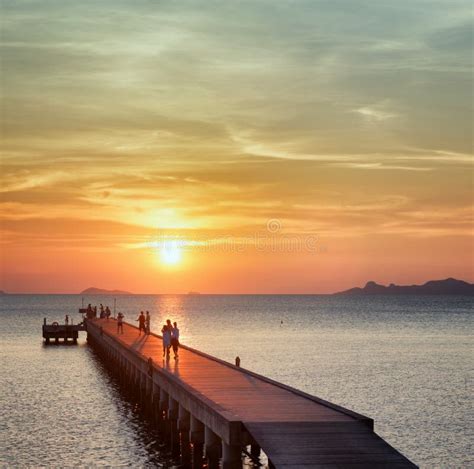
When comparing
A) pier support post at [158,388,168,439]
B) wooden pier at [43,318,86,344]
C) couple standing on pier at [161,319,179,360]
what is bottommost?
pier support post at [158,388,168,439]

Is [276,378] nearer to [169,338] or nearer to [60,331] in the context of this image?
[169,338]

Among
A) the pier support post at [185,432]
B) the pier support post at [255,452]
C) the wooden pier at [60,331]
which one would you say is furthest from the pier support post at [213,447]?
the wooden pier at [60,331]

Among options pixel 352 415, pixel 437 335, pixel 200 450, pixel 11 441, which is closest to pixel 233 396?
pixel 200 450

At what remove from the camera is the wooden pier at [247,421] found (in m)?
20.3

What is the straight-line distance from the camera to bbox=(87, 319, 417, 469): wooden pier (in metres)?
20.3

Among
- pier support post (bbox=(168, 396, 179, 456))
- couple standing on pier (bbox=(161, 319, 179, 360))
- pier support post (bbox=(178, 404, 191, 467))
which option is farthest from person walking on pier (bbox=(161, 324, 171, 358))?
pier support post (bbox=(178, 404, 191, 467))

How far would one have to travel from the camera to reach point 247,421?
23.2 meters

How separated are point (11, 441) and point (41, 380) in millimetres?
24941

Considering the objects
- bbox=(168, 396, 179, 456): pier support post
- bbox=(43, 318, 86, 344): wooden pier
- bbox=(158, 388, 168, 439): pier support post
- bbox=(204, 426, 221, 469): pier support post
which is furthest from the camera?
bbox=(43, 318, 86, 344): wooden pier

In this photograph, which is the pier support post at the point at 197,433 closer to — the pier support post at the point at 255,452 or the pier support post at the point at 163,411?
the pier support post at the point at 255,452

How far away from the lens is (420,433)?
4053 cm

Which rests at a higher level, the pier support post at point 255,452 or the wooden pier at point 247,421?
the wooden pier at point 247,421

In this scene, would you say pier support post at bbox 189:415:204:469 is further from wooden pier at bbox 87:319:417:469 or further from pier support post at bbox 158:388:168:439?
pier support post at bbox 158:388:168:439

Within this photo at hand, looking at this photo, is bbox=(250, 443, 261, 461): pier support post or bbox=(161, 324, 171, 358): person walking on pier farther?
bbox=(161, 324, 171, 358): person walking on pier
